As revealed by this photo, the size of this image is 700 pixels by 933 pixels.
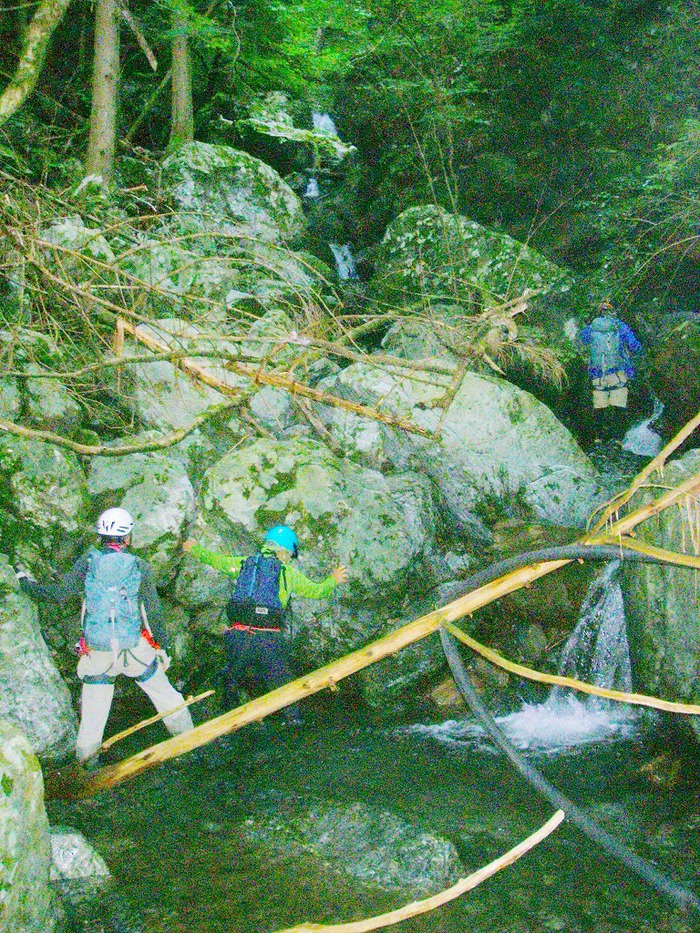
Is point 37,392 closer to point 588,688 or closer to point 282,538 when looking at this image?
point 282,538

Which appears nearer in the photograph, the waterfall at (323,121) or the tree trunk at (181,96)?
the tree trunk at (181,96)

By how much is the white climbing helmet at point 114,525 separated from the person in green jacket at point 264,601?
0.91m

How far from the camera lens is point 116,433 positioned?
27.6 ft

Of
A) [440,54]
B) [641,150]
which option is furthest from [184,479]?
[641,150]

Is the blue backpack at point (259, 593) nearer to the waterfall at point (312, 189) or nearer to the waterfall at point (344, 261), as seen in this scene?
the waterfall at point (344, 261)

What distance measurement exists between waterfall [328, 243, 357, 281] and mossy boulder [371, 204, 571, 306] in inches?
52.5

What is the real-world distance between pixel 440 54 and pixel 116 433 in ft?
39.2

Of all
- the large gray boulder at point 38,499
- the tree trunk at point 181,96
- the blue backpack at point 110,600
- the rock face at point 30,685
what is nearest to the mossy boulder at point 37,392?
the large gray boulder at point 38,499

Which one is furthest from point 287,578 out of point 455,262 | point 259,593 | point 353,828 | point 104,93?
point 104,93

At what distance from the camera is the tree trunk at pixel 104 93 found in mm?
10445

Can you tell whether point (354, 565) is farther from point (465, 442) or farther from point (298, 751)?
point (465, 442)

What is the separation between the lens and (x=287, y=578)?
Result: 5988mm

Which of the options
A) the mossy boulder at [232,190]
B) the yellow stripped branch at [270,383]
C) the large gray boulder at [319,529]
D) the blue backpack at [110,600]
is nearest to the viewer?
the blue backpack at [110,600]

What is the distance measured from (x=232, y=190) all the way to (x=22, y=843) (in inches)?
476
